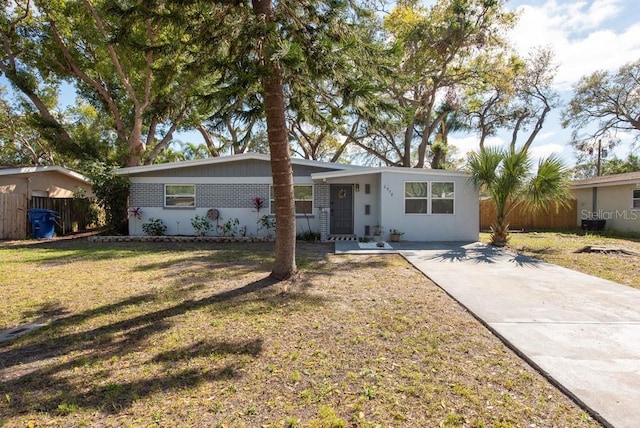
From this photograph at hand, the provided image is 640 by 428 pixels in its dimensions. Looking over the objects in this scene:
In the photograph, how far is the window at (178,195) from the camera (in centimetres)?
1367

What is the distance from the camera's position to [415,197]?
40.6 feet

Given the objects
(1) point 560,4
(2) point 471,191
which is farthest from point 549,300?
(1) point 560,4

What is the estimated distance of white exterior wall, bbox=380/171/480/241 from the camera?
40.3ft

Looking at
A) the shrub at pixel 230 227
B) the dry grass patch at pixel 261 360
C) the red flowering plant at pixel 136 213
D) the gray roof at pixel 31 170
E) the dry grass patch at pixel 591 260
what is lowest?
the dry grass patch at pixel 261 360

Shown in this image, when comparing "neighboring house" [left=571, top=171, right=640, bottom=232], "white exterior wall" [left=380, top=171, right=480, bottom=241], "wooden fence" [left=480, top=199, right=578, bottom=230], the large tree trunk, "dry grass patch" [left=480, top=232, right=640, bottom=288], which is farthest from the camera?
"wooden fence" [left=480, top=199, right=578, bottom=230]

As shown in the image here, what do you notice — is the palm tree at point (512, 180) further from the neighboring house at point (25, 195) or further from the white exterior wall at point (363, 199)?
the neighboring house at point (25, 195)

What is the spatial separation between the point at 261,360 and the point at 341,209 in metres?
10.4

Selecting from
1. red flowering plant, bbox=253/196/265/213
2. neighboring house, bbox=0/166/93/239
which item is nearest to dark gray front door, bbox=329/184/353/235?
red flowering plant, bbox=253/196/265/213


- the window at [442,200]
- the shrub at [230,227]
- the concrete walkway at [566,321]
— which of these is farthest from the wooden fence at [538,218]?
the shrub at [230,227]

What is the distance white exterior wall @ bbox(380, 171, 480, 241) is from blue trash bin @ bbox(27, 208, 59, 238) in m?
12.7

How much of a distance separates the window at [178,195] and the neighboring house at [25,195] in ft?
16.9

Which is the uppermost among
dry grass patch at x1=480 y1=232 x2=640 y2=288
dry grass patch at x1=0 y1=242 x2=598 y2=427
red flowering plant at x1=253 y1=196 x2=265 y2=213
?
red flowering plant at x1=253 y1=196 x2=265 y2=213

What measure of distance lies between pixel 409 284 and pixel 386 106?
3136mm

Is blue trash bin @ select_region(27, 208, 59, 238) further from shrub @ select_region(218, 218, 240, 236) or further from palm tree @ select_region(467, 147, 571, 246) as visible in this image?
palm tree @ select_region(467, 147, 571, 246)
